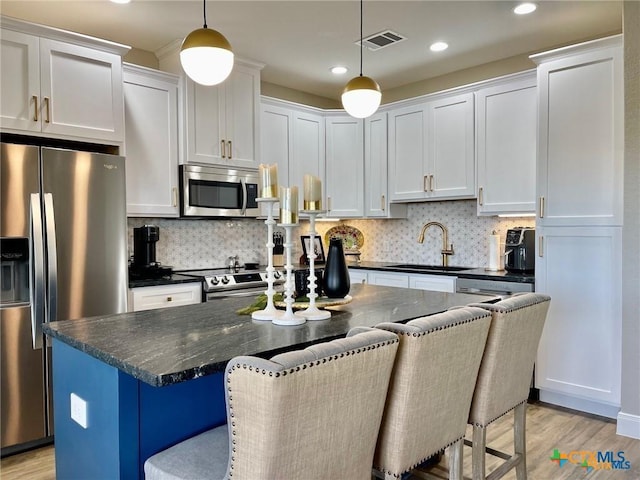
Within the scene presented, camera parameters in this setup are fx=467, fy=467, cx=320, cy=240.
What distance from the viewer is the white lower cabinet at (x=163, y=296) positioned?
3209 millimetres

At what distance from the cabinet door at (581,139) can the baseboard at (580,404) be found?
1.22 metres

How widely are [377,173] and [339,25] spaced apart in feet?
5.20

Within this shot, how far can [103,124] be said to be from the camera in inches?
122

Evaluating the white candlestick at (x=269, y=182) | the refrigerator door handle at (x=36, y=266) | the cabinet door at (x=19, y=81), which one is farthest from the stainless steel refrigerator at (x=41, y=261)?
A: the white candlestick at (x=269, y=182)

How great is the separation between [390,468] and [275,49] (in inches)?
133

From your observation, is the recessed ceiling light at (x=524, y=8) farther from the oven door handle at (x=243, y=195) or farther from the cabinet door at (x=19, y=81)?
the cabinet door at (x=19, y=81)

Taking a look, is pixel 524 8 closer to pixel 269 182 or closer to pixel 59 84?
pixel 269 182

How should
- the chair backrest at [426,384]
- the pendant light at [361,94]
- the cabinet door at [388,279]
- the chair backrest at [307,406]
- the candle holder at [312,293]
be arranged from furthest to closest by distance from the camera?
1. the cabinet door at [388,279]
2. the pendant light at [361,94]
3. the candle holder at [312,293]
4. the chair backrest at [426,384]
5. the chair backrest at [307,406]

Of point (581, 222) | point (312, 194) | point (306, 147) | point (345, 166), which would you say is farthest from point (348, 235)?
point (312, 194)

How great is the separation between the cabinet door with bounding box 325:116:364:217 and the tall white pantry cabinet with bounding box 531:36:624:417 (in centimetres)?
184

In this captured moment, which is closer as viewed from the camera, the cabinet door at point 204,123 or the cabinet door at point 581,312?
the cabinet door at point 581,312

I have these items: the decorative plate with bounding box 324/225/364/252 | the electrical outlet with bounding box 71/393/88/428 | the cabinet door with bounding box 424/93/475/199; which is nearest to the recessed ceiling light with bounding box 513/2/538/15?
the cabinet door with bounding box 424/93/475/199

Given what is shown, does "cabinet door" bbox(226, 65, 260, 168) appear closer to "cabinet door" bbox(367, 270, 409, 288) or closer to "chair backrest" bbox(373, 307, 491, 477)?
"cabinet door" bbox(367, 270, 409, 288)

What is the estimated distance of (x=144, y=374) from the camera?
1.21 metres
